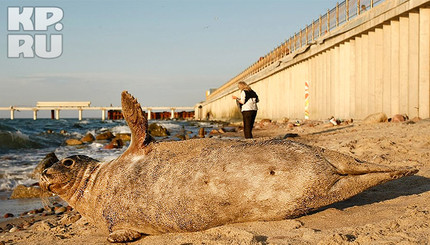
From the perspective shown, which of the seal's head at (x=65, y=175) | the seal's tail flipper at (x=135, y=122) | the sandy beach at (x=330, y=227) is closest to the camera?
the sandy beach at (x=330, y=227)

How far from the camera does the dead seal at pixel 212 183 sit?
11.8 ft

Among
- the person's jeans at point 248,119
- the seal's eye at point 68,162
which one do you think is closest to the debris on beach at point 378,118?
the person's jeans at point 248,119

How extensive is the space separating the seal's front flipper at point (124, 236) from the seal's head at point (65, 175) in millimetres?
867

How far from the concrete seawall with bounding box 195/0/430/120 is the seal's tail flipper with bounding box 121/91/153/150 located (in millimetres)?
8559

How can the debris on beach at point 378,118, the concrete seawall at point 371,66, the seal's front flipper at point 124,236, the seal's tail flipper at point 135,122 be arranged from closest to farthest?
the seal's front flipper at point 124,236 → the seal's tail flipper at point 135,122 → the concrete seawall at point 371,66 → the debris on beach at point 378,118

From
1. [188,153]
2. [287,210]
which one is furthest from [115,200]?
[287,210]

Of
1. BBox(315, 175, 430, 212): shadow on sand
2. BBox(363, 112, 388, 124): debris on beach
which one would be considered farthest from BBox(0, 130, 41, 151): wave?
BBox(315, 175, 430, 212): shadow on sand

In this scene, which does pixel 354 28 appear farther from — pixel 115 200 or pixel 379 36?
pixel 115 200

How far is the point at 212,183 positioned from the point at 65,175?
1797mm

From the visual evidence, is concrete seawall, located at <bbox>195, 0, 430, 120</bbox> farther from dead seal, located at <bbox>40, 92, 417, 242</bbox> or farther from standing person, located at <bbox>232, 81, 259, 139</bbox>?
dead seal, located at <bbox>40, 92, 417, 242</bbox>

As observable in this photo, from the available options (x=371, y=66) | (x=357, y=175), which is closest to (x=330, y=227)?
(x=357, y=175)

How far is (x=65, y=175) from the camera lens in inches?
179

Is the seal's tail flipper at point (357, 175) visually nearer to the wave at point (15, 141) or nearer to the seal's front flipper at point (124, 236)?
the seal's front flipper at point (124, 236)

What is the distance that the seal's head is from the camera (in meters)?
4.50
